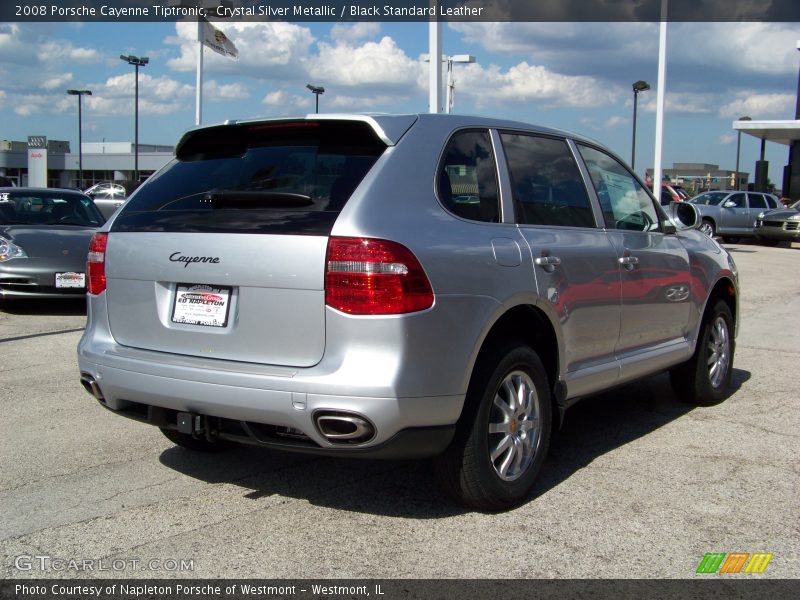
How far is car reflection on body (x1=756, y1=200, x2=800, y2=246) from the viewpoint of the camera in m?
28.0

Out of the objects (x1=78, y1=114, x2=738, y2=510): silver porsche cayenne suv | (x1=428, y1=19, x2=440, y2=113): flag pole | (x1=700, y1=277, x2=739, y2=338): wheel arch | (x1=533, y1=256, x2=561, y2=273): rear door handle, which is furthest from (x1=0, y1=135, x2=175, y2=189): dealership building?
(x1=533, y1=256, x2=561, y2=273): rear door handle

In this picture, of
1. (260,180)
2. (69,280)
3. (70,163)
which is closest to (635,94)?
(69,280)

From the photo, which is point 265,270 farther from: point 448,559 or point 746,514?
point 746,514

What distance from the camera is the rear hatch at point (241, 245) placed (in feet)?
11.3

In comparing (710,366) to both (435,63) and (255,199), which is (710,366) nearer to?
(255,199)

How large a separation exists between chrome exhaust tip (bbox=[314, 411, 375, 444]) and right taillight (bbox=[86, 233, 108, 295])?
1.40 metres

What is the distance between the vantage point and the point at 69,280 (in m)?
9.97

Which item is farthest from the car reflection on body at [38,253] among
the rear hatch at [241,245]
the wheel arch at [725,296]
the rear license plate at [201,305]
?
the wheel arch at [725,296]

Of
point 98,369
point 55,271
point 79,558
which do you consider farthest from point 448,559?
point 55,271

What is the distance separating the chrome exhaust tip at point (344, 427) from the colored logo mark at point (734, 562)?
4.77 ft

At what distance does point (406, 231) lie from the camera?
3.46 m

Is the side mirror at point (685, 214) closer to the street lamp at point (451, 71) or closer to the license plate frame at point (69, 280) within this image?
the license plate frame at point (69, 280)

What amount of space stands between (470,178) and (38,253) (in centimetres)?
756

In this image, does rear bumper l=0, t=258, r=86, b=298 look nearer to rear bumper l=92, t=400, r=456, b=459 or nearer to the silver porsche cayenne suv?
the silver porsche cayenne suv
